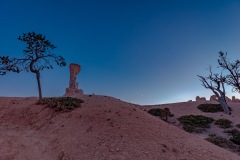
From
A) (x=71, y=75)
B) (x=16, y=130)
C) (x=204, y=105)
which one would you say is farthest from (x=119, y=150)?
(x=71, y=75)

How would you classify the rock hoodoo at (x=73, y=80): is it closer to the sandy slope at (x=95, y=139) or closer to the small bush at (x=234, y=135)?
the sandy slope at (x=95, y=139)

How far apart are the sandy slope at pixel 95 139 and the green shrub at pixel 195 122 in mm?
9573

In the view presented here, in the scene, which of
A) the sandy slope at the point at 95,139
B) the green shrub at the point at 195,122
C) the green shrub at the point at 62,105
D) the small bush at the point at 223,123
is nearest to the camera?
the sandy slope at the point at 95,139

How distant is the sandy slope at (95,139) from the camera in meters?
10.6

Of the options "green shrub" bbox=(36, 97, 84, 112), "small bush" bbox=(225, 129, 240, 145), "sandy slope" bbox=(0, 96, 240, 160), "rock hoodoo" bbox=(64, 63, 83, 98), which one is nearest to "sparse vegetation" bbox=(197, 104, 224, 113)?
"small bush" bbox=(225, 129, 240, 145)

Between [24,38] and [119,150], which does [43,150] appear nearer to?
[119,150]

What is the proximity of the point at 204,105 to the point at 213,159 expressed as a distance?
86.2 feet

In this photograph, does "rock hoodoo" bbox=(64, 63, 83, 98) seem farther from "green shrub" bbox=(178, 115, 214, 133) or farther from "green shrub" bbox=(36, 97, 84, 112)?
"green shrub" bbox=(36, 97, 84, 112)

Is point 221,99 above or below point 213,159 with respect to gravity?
above

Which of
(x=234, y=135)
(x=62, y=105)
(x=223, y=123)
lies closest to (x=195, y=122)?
(x=223, y=123)

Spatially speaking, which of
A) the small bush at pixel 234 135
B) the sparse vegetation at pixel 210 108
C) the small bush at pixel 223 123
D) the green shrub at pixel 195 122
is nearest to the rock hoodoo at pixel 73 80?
the green shrub at pixel 195 122

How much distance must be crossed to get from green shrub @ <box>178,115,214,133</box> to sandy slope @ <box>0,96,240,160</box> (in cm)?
957

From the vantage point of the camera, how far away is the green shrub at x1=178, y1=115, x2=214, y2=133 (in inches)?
906

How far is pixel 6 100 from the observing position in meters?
22.1
